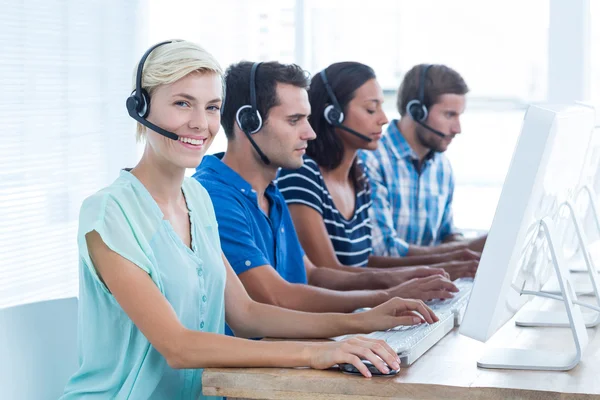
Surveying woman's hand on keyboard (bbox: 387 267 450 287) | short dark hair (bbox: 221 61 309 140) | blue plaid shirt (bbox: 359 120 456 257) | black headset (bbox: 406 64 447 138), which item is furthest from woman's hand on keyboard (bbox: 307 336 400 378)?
black headset (bbox: 406 64 447 138)

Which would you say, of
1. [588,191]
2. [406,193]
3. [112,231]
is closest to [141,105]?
[112,231]

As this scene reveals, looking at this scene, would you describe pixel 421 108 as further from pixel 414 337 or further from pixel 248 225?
pixel 414 337

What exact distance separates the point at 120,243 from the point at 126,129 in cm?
121

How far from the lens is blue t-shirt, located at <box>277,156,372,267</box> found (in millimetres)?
2447

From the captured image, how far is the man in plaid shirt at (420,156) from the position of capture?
124 inches

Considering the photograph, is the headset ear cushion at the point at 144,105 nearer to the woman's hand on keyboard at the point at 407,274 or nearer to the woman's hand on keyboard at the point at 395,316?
the woman's hand on keyboard at the point at 395,316

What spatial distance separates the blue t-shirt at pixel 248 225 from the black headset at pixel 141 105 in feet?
1.38

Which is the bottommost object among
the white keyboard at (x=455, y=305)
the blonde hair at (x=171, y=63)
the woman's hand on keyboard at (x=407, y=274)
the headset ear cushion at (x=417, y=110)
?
the woman's hand on keyboard at (x=407, y=274)

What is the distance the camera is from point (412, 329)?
1579 mm

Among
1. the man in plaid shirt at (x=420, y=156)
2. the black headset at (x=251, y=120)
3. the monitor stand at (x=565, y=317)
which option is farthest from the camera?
the man in plaid shirt at (x=420, y=156)

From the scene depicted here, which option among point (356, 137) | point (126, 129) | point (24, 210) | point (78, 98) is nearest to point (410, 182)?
point (356, 137)

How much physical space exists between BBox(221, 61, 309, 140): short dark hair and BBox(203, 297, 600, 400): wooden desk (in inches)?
37.0

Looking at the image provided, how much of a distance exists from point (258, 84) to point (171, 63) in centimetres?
59

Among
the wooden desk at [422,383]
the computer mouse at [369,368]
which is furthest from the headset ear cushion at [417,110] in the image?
the computer mouse at [369,368]
